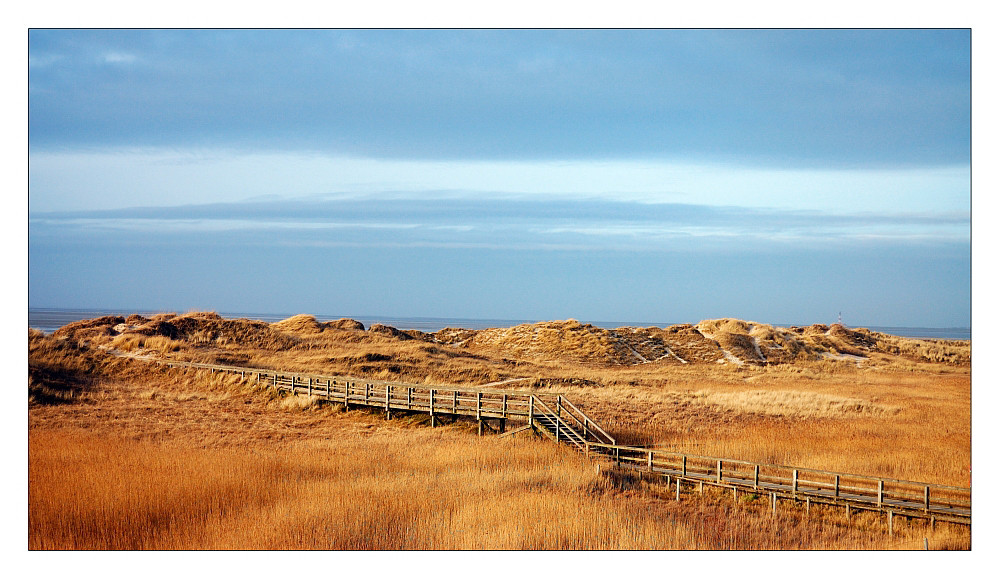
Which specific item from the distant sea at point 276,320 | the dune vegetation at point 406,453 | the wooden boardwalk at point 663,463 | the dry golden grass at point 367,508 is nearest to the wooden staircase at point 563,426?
the wooden boardwalk at point 663,463

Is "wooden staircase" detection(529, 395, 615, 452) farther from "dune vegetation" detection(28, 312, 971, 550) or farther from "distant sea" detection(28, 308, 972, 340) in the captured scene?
"distant sea" detection(28, 308, 972, 340)

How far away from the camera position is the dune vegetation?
41.8 ft

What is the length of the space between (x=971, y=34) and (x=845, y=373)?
38.4 meters

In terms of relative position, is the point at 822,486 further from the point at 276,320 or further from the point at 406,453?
the point at 276,320

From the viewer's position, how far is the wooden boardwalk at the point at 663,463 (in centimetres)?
1438

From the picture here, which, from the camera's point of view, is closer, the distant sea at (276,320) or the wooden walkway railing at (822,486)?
the wooden walkway railing at (822,486)

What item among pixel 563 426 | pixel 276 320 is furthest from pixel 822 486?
pixel 276 320

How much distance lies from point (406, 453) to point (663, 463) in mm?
6986

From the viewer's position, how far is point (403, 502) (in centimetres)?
1417

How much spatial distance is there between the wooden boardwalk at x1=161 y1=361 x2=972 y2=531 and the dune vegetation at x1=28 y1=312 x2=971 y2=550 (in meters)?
0.44

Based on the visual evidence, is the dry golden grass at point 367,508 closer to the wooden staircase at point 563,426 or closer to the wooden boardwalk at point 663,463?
the wooden boardwalk at point 663,463

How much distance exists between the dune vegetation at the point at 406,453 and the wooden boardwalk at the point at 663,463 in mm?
438
